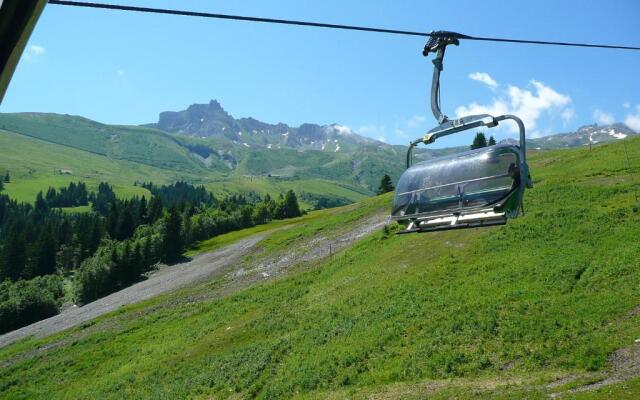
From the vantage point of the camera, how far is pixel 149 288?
8562 centimetres

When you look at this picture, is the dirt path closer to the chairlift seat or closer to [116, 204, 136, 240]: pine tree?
[116, 204, 136, 240]: pine tree

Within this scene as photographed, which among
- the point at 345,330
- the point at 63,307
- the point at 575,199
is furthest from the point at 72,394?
the point at 63,307

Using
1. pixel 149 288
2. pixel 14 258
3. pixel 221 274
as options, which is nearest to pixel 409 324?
pixel 221 274

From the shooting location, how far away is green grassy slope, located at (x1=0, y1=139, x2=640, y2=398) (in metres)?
27.1

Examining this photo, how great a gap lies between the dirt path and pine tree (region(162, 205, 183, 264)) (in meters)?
8.39

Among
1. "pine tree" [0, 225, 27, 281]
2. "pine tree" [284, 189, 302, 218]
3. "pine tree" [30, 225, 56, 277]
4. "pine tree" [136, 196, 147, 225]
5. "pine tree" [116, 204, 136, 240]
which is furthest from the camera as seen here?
"pine tree" [284, 189, 302, 218]

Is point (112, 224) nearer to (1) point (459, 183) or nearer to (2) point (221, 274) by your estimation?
(2) point (221, 274)

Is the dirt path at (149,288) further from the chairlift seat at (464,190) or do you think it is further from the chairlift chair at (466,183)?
the chairlift chair at (466,183)

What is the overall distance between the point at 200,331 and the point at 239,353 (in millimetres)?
11144

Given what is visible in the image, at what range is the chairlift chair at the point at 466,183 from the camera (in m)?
13.8

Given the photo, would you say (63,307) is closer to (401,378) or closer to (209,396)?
(209,396)

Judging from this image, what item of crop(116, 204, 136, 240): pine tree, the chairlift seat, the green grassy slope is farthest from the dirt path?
the chairlift seat

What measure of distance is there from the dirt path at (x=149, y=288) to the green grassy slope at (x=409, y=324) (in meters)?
8.63

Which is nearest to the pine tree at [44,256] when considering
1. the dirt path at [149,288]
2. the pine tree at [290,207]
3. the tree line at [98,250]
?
the tree line at [98,250]
